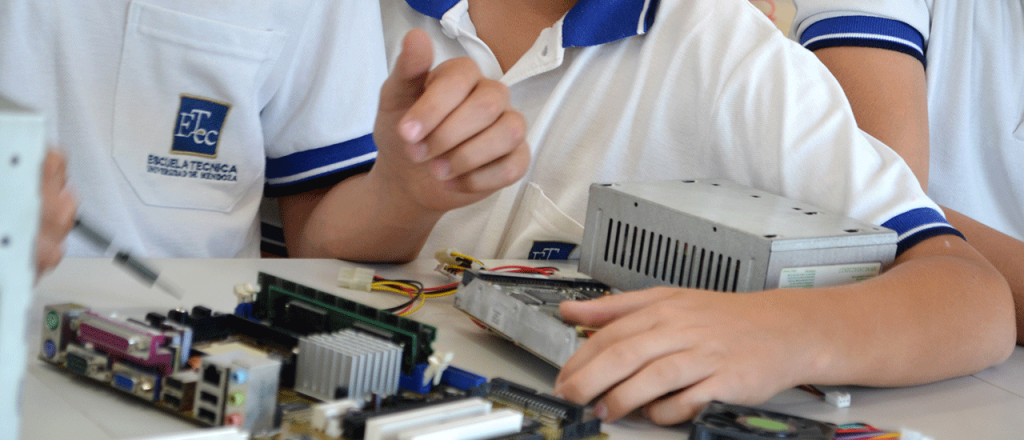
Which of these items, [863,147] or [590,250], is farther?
[863,147]

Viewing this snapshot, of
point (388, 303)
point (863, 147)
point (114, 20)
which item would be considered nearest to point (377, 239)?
point (388, 303)

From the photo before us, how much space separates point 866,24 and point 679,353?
1.08 meters

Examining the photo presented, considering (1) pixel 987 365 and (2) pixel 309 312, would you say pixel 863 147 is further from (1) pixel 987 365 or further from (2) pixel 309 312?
(2) pixel 309 312

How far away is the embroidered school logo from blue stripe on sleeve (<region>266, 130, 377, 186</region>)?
4.5 inches

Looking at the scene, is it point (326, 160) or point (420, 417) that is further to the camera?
point (326, 160)

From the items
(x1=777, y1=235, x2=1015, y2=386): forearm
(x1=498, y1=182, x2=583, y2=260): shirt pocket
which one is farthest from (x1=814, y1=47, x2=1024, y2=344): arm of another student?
(x1=498, y1=182, x2=583, y2=260): shirt pocket

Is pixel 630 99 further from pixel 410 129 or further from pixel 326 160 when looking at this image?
pixel 410 129

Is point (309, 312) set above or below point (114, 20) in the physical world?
below

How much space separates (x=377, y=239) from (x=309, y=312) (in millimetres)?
370

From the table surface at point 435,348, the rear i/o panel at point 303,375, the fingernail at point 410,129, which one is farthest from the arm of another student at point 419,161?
the rear i/o panel at point 303,375

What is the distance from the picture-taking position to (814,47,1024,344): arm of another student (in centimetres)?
142

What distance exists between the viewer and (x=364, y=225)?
1118 mm

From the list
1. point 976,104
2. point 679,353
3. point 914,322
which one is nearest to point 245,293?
point 679,353

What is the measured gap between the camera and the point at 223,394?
559mm
